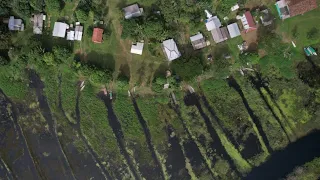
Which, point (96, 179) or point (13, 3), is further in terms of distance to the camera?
point (96, 179)

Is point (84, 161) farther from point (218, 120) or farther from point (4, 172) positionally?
point (218, 120)

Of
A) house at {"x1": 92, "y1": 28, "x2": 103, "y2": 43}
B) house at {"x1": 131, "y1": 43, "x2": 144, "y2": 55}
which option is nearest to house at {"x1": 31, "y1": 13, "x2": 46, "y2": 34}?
house at {"x1": 92, "y1": 28, "x2": 103, "y2": 43}

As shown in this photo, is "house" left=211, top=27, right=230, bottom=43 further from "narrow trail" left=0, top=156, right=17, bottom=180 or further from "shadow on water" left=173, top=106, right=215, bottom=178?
"narrow trail" left=0, top=156, right=17, bottom=180

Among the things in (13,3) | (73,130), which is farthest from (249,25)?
(13,3)

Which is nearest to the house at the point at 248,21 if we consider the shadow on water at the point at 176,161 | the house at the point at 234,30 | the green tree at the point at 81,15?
the house at the point at 234,30

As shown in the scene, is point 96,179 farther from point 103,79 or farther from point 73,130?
Result: point 103,79

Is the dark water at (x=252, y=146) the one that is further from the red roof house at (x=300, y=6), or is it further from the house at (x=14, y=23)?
the house at (x=14, y=23)
